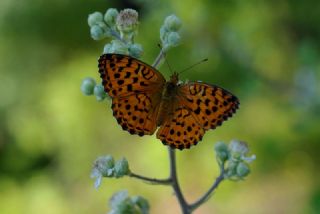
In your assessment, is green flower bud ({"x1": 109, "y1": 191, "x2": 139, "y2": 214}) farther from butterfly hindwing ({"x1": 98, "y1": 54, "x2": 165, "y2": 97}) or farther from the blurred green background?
the blurred green background

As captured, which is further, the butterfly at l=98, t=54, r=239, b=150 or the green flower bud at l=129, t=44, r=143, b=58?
the green flower bud at l=129, t=44, r=143, b=58

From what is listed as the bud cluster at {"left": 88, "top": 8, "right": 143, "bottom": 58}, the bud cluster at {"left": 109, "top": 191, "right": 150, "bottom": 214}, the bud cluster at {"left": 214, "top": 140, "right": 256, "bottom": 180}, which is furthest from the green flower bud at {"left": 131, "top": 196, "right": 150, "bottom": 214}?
the bud cluster at {"left": 88, "top": 8, "right": 143, "bottom": 58}

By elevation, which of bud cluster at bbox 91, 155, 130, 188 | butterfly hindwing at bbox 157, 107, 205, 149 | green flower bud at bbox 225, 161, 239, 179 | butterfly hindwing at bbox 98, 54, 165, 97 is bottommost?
green flower bud at bbox 225, 161, 239, 179

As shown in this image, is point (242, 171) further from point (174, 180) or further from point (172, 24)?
point (172, 24)

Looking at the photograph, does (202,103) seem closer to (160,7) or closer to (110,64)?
(110,64)

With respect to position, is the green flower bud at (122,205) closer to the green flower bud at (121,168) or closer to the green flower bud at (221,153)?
the green flower bud at (121,168)

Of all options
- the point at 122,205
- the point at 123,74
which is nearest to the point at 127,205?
the point at 122,205

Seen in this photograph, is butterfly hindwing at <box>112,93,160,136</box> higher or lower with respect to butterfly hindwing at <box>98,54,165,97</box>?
lower
